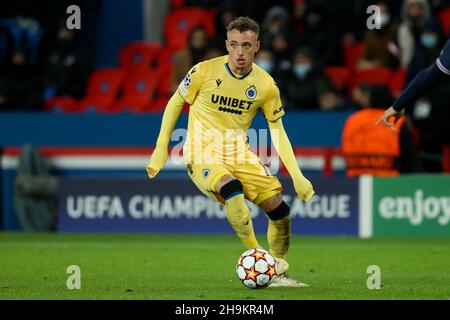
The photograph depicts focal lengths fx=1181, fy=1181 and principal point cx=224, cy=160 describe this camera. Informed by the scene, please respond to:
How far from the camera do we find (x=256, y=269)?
29.3ft

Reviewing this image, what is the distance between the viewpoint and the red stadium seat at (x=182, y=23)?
63.4ft

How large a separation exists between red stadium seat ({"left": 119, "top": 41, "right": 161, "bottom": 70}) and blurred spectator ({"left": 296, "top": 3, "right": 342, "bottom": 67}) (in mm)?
2462

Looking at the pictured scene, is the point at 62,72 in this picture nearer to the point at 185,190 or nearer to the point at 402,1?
the point at 185,190

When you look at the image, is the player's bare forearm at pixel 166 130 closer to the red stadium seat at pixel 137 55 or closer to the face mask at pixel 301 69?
the face mask at pixel 301 69

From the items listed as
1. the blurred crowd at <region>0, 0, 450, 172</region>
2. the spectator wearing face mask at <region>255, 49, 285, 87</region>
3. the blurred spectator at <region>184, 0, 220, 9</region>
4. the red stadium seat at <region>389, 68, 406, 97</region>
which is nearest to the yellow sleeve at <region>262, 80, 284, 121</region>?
the blurred crowd at <region>0, 0, 450, 172</region>

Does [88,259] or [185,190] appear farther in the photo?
[185,190]

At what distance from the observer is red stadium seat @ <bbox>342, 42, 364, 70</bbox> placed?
59.9 feet

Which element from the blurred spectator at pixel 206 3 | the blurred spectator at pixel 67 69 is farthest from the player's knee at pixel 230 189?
the blurred spectator at pixel 206 3

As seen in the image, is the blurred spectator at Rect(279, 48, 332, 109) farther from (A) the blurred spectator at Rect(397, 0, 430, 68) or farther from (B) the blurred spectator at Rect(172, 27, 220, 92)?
(A) the blurred spectator at Rect(397, 0, 430, 68)

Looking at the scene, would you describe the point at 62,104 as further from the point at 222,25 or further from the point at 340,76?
the point at 340,76

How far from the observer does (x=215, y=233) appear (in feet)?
50.1

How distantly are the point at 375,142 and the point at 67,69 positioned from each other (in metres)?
5.88
